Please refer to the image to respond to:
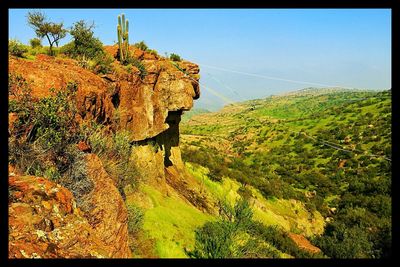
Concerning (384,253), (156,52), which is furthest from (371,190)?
(156,52)

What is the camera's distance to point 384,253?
21859 millimetres

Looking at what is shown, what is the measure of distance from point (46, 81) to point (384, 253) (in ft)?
77.6

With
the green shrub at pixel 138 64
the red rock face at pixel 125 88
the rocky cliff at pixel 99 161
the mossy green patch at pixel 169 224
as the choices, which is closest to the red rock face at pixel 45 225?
the rocky cliff at pixel 99 161

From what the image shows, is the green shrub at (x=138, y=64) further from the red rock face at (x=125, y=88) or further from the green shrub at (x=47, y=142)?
the green shrub at (x=47, y=142)

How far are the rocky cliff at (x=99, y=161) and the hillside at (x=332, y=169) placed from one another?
18.3ft

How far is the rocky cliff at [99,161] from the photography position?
15.9ft

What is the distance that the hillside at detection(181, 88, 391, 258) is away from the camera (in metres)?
26.1

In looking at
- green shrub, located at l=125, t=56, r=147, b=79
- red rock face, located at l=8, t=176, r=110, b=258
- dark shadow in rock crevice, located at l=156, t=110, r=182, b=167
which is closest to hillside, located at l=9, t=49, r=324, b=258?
red rock face, located at l=8, t=176, r=110, b=258

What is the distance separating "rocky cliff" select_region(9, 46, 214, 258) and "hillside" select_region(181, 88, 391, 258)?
5590 millimetres

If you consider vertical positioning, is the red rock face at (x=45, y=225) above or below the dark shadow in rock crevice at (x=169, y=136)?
above

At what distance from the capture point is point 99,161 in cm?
863

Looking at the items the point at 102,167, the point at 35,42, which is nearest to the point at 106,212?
the point at 102,167

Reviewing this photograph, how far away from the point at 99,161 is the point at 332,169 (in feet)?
130

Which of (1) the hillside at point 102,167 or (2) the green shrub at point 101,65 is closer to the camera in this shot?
(1) the hillside at point 102,167
